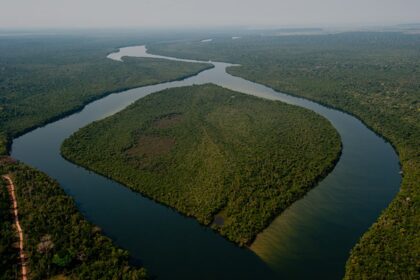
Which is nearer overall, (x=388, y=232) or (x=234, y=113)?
(x=388, y=232)

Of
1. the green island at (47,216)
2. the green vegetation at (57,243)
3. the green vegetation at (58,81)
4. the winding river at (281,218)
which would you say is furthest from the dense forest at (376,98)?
the green vegetation at (58,81)

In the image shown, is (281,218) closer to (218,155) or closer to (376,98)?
(218,155)

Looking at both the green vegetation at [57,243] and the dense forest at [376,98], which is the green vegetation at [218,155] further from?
the dense forest at [376,98]

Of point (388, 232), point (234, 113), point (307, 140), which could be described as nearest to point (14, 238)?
point (388, 232)

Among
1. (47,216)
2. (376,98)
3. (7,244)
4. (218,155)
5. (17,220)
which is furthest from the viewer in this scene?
(376,98)

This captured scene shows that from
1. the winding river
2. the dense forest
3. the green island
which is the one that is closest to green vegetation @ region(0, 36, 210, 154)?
the green island

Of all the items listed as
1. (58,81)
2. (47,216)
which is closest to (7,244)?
(47,216)

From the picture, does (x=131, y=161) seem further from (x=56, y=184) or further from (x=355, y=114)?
(x=355, y=114)
